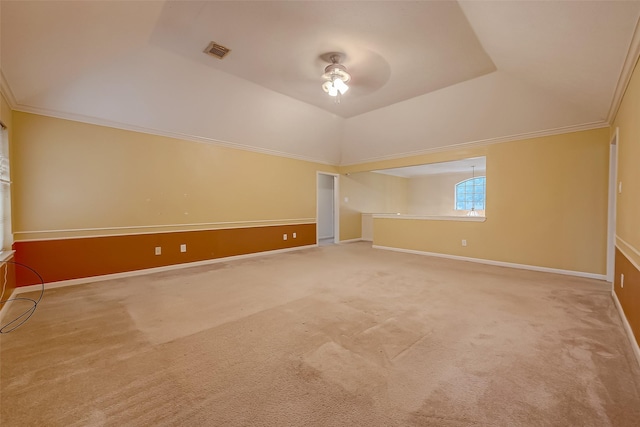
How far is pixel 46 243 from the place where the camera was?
11.3 feet

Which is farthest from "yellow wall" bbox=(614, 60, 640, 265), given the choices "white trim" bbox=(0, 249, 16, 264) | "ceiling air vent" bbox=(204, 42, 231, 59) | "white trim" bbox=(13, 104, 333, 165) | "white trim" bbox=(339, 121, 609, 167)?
"white trim" bbox=(0, 249, 16, 264)

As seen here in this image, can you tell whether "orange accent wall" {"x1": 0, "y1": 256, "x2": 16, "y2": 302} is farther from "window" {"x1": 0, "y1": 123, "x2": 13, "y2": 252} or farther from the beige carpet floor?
the beige carpet floor

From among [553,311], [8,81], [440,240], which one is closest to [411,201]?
[440,240]

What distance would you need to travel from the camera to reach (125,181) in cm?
402

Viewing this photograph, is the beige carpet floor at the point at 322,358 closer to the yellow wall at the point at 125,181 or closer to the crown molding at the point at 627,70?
the yellow wall at the point at 125,181

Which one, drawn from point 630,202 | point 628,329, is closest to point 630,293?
point 628,329

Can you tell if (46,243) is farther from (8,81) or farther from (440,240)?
(440,240)

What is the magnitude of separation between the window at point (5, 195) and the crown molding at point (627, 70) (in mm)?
5745

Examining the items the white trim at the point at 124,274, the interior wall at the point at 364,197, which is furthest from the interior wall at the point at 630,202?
the interior wall at the point at 364,197

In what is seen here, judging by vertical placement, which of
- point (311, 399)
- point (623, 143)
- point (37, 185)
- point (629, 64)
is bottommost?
point (311, 399)

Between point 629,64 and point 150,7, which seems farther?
point 150,7

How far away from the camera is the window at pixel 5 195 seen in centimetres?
293

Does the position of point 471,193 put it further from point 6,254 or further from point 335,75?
point 6,254

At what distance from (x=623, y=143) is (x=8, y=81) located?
6.34 metres
